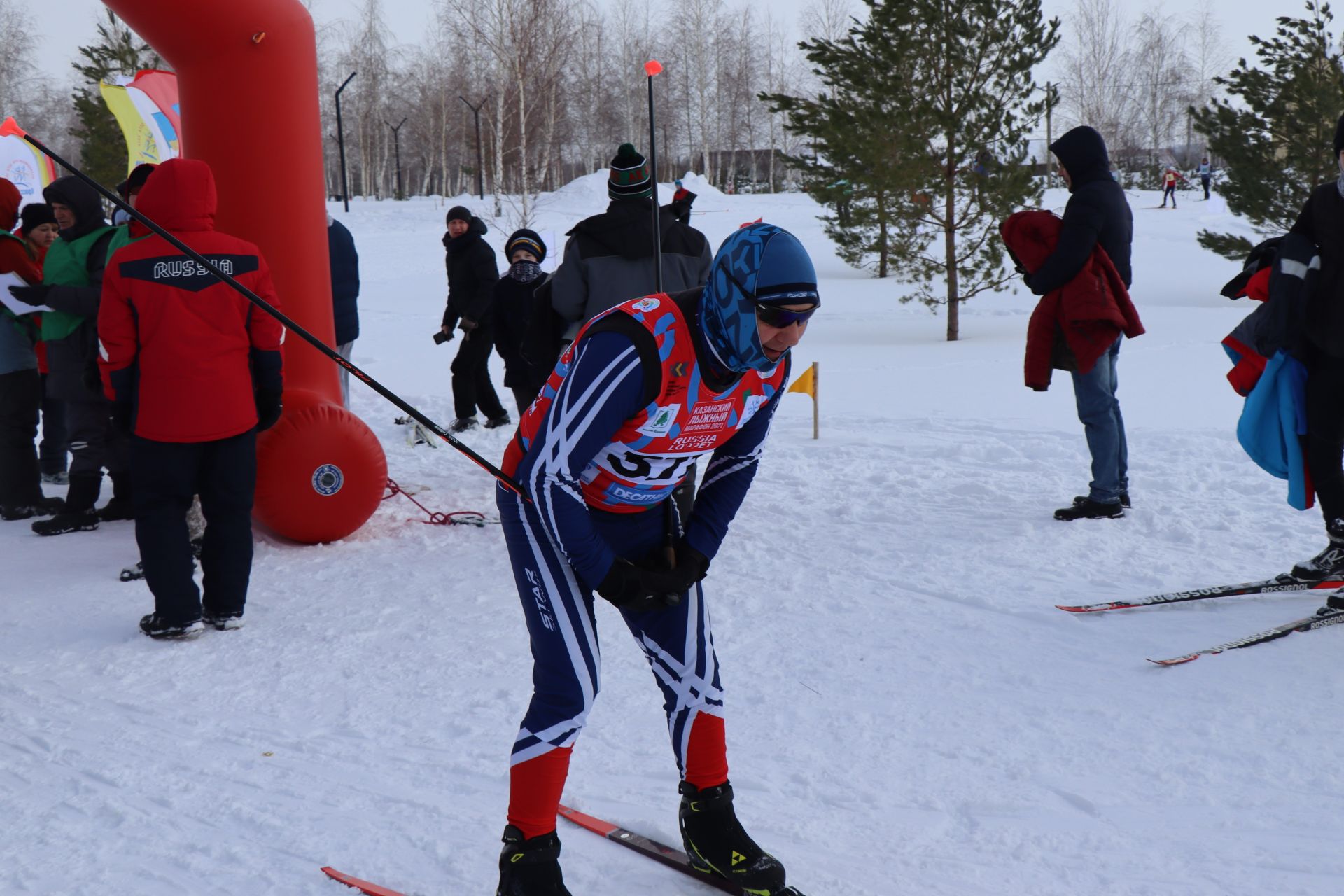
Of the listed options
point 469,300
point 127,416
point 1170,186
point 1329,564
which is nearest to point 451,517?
point 127,416

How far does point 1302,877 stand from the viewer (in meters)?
2.49

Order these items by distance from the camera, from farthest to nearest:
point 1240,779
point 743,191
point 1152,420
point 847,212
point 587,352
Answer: point 743,191 → point 847,212 → point 1152,420 → point 1240,779 → point 587,352

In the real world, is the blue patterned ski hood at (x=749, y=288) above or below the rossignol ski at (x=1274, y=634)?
above

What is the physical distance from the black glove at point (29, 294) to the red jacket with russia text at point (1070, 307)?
15.8ft

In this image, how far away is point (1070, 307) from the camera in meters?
5.27

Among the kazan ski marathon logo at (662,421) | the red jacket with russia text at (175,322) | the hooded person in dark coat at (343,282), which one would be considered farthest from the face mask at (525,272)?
the kazan ski marathon logo at (662,421)

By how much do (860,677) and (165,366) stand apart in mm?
2779

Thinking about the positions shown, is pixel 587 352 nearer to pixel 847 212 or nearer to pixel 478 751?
pixel 478 751

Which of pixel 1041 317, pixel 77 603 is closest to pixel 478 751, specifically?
pixel 77 603

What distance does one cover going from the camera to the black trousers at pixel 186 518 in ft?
13.8

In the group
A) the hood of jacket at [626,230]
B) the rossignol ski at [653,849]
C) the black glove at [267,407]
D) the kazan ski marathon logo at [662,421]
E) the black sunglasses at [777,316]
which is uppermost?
the hood of jacket at [626,230]

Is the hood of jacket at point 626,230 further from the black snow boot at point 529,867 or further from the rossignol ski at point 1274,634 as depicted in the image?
the black snow boot at point 529,867

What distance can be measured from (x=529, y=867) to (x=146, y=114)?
449 inches

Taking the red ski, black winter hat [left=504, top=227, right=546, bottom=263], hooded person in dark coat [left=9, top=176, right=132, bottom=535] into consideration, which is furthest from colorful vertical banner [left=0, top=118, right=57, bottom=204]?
the red ski
